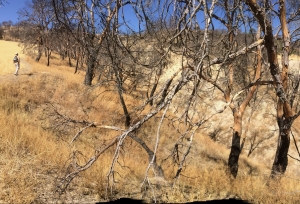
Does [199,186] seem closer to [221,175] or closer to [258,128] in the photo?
[221,175]

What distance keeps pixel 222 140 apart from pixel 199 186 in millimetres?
17248

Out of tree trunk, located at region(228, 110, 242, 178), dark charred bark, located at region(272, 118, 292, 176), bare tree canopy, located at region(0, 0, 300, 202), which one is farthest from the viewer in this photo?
tree trunk, located at region(228, 110, 242, 178)

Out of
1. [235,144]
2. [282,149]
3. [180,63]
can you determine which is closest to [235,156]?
[235,144]

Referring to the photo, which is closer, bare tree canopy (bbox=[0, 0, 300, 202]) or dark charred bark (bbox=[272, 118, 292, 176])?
bare tree canopy (bbox=[0, 0, 300, 202])

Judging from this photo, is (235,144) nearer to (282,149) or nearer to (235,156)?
(235,156)

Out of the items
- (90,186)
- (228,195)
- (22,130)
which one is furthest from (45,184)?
(228,195)

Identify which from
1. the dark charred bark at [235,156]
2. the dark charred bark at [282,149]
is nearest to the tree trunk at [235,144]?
the dark charred bark at [235,156]

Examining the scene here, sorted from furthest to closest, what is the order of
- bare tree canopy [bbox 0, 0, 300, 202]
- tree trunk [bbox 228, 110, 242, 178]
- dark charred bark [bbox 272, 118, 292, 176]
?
tree trunk [bbox 228, 110, 242, 178] → dark charred bark [bbox 272, 118, 292, 176] → bare tree canopy [bbox 0, 0, 300, 202]

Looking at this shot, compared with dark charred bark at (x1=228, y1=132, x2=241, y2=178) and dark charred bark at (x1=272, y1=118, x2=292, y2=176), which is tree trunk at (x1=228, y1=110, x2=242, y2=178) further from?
dark charred bark at (x1=272, y1=118, x2=292, y2=176)

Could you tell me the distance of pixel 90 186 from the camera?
6180 mm

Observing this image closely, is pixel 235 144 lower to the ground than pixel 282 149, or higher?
lower

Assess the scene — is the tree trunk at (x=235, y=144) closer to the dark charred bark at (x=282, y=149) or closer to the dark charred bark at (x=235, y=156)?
the dark charred bark at (x=235, y=156)

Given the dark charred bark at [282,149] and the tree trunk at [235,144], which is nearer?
the dark charred bark at [282,149]

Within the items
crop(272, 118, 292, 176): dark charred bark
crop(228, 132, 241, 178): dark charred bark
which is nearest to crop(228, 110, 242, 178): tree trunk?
crop(228, 132, 241, 178): dark charred bark
